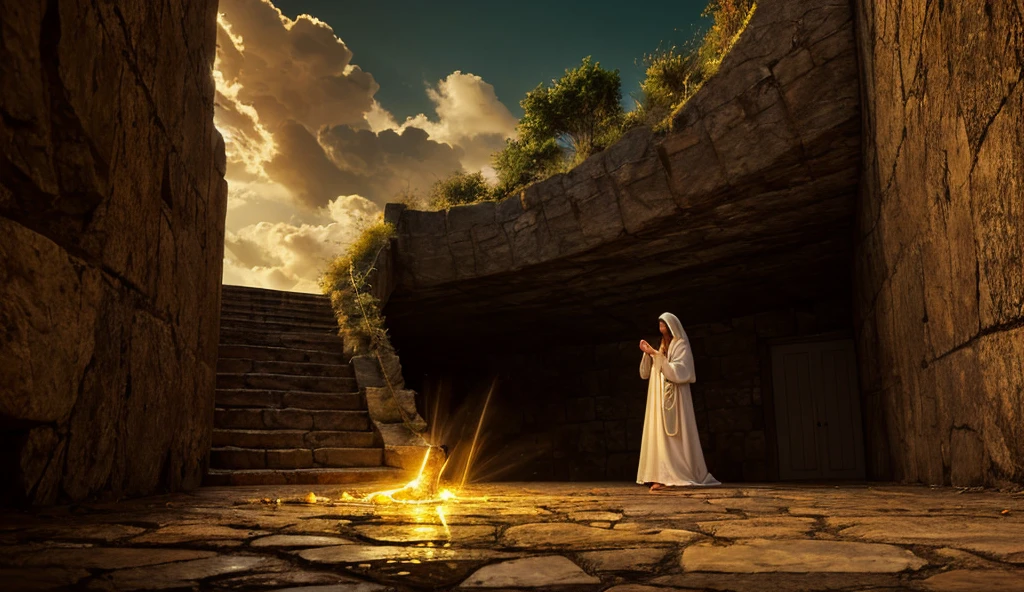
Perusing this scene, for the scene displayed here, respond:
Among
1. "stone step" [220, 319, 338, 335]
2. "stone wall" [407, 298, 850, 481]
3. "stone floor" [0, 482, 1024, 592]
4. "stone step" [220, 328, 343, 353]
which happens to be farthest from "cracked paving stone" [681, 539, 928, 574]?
"stone wall" [407, 298, 850, 481]

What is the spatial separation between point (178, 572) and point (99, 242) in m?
1.75

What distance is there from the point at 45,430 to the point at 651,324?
32.2 feet

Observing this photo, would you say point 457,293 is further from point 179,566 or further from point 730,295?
point 179,566

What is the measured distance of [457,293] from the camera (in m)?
10.8

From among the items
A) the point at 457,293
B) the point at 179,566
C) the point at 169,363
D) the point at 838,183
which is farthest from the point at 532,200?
the point at 179,566

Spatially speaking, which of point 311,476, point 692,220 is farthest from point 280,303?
point 692,220

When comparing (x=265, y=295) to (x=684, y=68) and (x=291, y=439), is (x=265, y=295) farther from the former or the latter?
(x=684, y=68)

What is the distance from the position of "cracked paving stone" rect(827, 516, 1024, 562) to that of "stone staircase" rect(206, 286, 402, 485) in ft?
15.1

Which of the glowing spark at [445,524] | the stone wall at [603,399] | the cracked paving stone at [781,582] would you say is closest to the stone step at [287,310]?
the stone wall at [603,399]

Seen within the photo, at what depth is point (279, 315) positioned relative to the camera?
9773 millimetres

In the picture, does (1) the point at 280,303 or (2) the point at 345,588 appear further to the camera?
(1) the point at 280,303

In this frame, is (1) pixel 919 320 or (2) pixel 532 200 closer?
(1) pixel 919 320

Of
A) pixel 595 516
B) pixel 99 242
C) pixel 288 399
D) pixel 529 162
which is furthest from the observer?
pixel 529 162

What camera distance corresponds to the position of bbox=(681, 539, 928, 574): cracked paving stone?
1.84 metres
